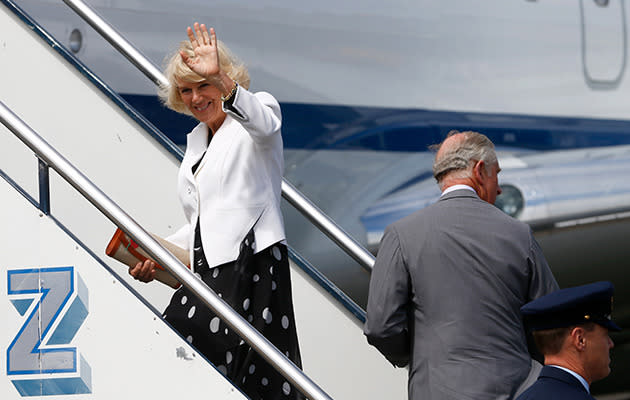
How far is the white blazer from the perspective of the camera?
2.03 m

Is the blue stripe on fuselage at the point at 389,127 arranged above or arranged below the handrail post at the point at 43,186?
below

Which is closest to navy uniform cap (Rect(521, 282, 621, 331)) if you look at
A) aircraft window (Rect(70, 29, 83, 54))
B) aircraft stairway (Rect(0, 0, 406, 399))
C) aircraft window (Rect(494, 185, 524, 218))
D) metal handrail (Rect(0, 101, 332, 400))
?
metal handrail (Rect(0, 101, 332, 400))

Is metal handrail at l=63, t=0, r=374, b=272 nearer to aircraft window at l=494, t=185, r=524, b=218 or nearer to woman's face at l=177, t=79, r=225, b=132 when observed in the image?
woman's face at l=177, t=79, r=225, b=132

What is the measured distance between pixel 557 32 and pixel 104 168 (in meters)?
2.83

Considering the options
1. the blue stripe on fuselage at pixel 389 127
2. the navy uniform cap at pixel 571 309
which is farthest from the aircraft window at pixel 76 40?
the navy uniform cap at pixel 571 309

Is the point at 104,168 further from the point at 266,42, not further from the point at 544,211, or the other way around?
the point at 544,211

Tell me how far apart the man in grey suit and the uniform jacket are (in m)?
0.22

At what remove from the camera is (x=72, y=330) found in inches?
79.3

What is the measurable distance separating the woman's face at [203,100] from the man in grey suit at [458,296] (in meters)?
0.53

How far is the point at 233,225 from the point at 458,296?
1.81ft

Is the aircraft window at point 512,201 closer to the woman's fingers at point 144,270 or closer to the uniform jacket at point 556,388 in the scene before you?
the woman's fingers at point 144,270

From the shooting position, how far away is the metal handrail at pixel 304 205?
2660 millimetres

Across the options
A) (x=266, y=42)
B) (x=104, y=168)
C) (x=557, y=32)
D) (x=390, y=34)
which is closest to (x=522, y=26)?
(x=557, y=32)

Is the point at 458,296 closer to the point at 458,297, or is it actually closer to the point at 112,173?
the point at 458,297
